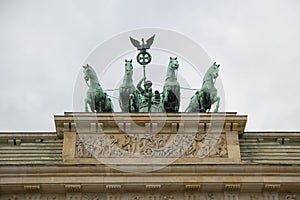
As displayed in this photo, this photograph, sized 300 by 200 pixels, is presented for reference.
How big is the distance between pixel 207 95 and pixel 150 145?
8.59 feet

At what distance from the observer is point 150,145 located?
1855 centimetres

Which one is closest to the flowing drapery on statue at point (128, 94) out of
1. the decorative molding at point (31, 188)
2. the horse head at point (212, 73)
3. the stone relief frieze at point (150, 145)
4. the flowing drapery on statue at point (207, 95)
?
the stone relief frieze at point (150, 145)

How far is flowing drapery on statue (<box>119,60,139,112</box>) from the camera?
20.0 m

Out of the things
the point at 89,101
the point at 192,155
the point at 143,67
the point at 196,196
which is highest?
the point at 143,67

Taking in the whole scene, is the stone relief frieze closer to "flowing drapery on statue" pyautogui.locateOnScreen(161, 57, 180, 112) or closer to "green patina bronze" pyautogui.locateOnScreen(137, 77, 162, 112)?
"flowing drapery on statue" pyautogui.locateOnScreen(161, 57, 180, 112)

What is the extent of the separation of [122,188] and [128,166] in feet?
1.94

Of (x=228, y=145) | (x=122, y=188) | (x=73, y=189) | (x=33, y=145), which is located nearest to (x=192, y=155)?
(x=228, y=145)

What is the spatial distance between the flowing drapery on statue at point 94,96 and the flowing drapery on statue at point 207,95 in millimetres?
2591

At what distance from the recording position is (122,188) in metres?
17.4

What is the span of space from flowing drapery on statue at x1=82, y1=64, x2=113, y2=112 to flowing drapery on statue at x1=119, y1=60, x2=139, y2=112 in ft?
1.51

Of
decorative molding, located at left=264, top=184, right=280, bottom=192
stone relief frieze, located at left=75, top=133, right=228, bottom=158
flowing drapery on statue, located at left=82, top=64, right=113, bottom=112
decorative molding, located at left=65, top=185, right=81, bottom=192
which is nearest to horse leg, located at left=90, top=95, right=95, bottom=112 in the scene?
flowing drapery on statue, located at left=82, top=64, right=113, bottom=112

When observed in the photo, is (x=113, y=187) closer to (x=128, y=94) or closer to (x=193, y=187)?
(x=193, y=187)

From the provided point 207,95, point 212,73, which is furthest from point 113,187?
point 212,73

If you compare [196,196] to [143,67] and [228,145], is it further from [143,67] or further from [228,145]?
[143,67]
